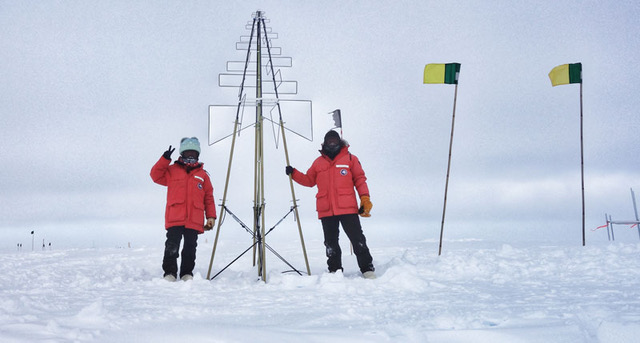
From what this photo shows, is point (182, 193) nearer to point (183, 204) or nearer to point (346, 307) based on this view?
point (183, 204)

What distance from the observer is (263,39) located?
6.14 m

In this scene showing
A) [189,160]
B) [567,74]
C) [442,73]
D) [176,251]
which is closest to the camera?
[176,251]

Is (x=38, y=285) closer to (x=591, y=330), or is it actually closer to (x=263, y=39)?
(x=263, y=39)

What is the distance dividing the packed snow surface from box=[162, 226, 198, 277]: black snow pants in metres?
0.37

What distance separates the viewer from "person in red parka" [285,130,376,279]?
202 inches

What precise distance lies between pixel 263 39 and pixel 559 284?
4818mm

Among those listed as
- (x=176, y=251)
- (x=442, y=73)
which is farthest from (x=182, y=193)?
(x=442, y=73)

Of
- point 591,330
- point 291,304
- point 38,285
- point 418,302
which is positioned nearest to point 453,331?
point 591,330

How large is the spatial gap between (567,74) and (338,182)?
6820 millimetres

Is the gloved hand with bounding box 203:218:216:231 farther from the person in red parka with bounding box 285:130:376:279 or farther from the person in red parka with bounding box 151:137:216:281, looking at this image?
the person in red parka with bounding box 285:130:376:279

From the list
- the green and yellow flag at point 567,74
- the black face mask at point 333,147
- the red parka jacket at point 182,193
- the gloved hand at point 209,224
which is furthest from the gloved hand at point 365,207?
the green and yellow flag at point 567,74

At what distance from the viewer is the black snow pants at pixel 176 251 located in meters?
5.05

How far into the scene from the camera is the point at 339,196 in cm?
518

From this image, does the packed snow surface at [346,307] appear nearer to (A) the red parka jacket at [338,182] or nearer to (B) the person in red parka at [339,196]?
(B) the person in red parka at [339,196]
